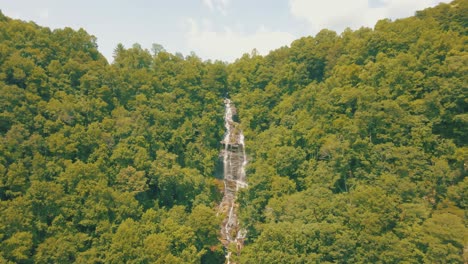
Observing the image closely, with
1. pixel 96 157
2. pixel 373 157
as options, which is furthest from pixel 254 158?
pixel 96 157

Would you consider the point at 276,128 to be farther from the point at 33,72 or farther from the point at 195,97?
the point at 33,72

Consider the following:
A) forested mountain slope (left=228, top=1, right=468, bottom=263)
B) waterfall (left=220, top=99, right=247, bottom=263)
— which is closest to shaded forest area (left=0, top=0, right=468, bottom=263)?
forested mountain slope (left=228, top=1, right=468, bottom=263)

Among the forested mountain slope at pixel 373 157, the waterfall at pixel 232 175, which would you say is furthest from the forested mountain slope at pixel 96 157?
the forested mountain slope at pixel 373 157

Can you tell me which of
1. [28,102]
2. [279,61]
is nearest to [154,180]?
[28,102]

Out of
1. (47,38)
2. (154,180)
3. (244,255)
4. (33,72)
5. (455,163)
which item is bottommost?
(244,255)

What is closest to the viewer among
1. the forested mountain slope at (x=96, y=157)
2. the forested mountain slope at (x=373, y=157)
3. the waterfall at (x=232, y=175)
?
the forested mountain slope at (x=373, y=157)

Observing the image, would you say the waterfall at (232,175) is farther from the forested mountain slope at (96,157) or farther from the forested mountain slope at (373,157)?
the forested mountain slope at (373,157)

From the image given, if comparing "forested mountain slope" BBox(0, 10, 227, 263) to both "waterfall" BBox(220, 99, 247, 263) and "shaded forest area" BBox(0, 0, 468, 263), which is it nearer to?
"shaded forest area" BBox(0, 0, 468, 263)
